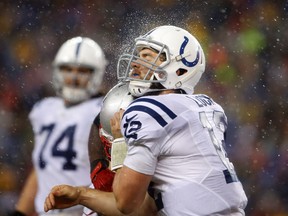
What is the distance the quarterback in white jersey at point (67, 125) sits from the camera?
446cm

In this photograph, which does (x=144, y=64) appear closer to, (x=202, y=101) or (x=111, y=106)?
(x=202, y=101)

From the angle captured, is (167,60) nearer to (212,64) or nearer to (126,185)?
(126,185)

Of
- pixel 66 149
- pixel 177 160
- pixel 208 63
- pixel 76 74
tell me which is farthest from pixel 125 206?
pixel 208 63

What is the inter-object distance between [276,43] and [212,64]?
0.63 meters

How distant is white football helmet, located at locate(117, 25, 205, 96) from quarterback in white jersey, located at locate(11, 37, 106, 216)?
1.51m

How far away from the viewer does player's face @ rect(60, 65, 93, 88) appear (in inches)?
184

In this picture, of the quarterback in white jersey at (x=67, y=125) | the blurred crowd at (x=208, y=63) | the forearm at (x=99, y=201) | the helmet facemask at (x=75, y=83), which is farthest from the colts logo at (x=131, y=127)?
the blurred crowd at (x=208, y=63)

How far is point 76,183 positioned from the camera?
14.5 feet

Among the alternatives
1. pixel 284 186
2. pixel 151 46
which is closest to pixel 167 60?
pixel 151 46

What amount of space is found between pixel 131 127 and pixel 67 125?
80.1 inches

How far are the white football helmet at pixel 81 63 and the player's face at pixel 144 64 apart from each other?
1.72 m

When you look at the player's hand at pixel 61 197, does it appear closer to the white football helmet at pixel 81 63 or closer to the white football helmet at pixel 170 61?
the white football helmet at pixel 170 61

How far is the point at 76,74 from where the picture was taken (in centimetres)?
477

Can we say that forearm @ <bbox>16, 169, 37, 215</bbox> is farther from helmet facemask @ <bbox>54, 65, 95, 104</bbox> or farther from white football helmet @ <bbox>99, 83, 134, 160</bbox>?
white football helmet @ <bbox>99, 83, 134, 160</bbox>
